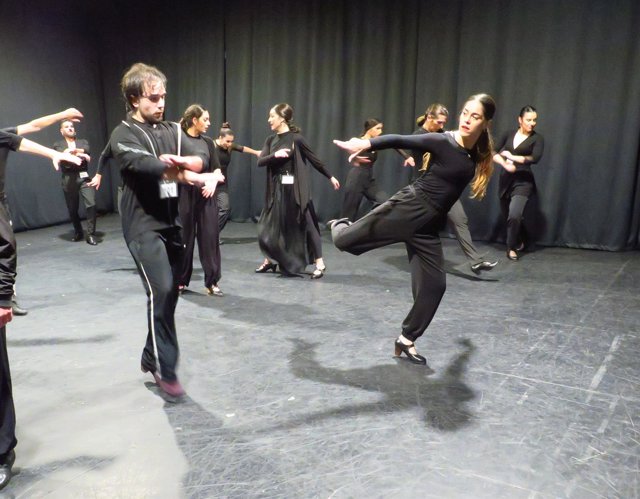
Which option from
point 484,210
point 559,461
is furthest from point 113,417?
point 484,210

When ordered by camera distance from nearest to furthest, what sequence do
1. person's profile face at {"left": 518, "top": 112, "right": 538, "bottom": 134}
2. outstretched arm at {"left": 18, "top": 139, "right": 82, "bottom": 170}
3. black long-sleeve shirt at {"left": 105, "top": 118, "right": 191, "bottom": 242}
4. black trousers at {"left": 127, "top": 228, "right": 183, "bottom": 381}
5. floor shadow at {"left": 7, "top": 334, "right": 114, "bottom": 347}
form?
black long-sleeve shirt at {"left": 105, "top": 118, "right": 191, "bottom": 242}
black trousers at {"left": 127, "top": 228, "right": 183, "bottom": 381}
outstretched arm at {"left": 18, "top": 139, "right": 82, "bottom": 170}
floor shadow at {"left": 7, "top": 334, "right": 114, "bottom": 347}
person's profile face at {"left": 518, "top": 112, "right": 538, "bottom": 134}

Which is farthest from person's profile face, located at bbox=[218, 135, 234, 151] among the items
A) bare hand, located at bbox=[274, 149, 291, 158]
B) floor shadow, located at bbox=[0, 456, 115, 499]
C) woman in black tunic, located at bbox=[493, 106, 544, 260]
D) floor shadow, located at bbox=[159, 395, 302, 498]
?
floor shadow, located at bbox=[0, 456, 115, 499]

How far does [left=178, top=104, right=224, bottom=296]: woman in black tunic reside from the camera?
14.3ft

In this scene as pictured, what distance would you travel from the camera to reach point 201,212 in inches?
181

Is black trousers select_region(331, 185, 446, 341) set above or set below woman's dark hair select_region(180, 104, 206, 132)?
below

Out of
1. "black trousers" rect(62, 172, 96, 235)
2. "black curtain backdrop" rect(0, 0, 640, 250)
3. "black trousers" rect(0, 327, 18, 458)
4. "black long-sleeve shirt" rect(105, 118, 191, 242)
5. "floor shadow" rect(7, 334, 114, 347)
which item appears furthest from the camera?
"black trousers" rect(62, 172, 96, 235)

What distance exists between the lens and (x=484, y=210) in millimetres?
7402

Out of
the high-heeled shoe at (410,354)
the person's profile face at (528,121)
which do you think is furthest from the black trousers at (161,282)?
the person's profile face at (528,121)

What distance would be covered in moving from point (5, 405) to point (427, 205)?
2.15 meters

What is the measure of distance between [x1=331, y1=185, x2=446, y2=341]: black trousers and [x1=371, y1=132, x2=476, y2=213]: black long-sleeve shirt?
6cm

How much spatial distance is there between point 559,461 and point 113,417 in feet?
6.55

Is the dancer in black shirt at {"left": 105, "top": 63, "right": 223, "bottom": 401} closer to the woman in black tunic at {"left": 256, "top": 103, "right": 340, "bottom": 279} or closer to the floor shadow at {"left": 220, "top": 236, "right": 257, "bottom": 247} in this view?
the woman in black tunic at {"left": 256, "top": 103, "right": 340, "bottom": 279}

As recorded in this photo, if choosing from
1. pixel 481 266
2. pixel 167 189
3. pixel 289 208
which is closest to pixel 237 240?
pixel 289 208

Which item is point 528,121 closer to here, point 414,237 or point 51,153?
point 414,237
